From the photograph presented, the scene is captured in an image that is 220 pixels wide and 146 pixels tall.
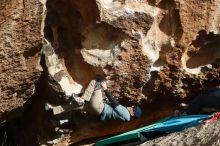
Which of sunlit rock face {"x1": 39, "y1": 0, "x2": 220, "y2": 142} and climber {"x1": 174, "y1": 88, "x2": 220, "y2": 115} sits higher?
sunlit rock face {"x1": 39, "y1": 0, "x2": 220, "y2": 142}

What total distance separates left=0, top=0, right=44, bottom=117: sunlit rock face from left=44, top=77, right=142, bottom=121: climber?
30.6 inches

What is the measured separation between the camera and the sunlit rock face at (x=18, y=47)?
729 cm

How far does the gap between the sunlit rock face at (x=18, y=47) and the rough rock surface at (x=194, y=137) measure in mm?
2012

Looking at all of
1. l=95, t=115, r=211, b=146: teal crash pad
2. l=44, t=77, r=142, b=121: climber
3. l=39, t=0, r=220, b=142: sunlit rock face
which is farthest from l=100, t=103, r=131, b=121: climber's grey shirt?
l=95, t=115, r=211, b=146: teal crash pad

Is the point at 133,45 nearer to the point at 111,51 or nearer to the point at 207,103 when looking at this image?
the point at 111,51

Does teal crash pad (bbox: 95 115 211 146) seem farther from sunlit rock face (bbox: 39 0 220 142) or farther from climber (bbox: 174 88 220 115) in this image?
sunlit rock face (bbox: 39 0 220 142)

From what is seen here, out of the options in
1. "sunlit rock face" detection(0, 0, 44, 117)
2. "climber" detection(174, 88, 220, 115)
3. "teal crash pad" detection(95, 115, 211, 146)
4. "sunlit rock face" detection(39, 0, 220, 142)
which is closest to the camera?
"teal crash pad" detection(95, 115, 211, 146)

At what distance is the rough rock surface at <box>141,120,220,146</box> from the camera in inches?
237

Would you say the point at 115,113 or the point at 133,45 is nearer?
the point at 133,45

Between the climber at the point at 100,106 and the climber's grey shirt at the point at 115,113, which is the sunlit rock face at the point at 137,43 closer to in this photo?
the climber at the point at 100,106

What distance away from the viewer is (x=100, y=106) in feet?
27.3

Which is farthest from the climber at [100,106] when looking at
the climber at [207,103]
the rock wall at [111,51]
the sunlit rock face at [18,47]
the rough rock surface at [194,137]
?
the rough rock surface at [194,137]

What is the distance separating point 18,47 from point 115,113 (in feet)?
6.10

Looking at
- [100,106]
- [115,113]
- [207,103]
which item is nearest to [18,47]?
[100,106]
